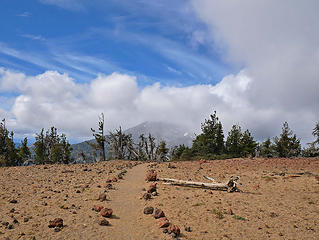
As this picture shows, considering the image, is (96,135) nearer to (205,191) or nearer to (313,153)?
(205,191)

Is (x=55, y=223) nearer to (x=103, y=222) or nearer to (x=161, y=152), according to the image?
(x=103, y=222)

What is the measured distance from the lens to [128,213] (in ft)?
43.4

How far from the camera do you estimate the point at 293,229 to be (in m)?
11.1

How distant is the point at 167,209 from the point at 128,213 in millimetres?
2299

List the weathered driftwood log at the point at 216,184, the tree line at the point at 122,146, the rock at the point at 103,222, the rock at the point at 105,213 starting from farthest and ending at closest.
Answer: the tree line at the point at 122,146, the weathered driftwood log at the point at 216,184, the rock at the point at 105,213, the rock at the point at 103,222

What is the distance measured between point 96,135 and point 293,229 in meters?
44.5

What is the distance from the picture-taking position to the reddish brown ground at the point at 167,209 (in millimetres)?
10359

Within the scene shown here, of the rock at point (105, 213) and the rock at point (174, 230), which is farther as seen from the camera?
the rock at point (105, 213)

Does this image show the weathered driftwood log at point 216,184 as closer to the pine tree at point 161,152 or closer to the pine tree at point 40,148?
the pine tree at point 161,152

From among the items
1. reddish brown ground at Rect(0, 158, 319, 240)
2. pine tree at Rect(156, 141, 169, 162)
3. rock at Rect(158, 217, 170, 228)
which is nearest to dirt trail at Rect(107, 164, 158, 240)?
reddish brown ground at Rect(0, 158, 319, 240)

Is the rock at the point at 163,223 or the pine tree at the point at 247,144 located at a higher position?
the pine tree at the point at 247,144

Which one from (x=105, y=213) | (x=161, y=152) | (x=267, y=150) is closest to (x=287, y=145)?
(x=267, y=150)

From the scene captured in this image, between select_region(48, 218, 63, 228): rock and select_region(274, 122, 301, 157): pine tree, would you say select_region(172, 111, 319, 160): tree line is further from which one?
select_region(48, 218, 63, 228): rock

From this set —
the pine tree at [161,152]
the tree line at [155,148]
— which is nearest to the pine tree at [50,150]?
the tree line at [155,148]
